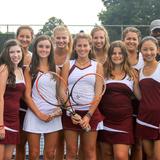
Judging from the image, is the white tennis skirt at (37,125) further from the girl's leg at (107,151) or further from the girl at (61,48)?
the girl's leg at (107,151)

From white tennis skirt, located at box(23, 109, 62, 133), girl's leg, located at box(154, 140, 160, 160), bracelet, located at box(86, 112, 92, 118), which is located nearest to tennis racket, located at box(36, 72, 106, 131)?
bracelet, located at box(86, 112, 92, 118)

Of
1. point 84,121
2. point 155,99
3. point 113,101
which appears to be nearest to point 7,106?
point 84,121

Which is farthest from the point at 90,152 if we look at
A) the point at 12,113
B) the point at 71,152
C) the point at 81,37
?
the point at 81,37

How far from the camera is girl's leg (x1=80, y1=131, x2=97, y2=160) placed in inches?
181

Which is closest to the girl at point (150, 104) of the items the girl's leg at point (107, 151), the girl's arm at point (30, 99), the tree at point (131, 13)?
the girl's leg at point (107, 151)

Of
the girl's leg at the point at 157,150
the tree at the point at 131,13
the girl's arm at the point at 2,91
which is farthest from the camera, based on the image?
the tree at the point at 131,13

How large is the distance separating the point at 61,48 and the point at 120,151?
1429mm

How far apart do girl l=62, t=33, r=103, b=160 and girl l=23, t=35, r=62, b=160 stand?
146 mm

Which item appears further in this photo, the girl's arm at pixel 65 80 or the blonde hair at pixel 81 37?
the blonde hair at pixel 81 37

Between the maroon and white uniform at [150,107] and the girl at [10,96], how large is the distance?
1.33 m

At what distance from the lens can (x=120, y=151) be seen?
4668mm

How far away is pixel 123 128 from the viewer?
15.5ft

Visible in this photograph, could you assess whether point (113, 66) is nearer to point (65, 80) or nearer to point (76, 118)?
point (65, 80)

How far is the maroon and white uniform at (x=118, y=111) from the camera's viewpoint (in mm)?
4676
